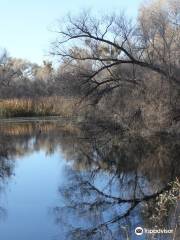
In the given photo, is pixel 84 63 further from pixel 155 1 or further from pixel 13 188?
pixel 155 1

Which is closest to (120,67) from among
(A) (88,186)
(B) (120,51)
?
(B) (120,51)

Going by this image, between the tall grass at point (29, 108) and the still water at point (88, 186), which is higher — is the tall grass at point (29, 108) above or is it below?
above

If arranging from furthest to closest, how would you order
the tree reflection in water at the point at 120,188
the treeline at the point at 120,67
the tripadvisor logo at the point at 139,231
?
the treeline at the point at 120,67 < the tree reflection in water at the point at 120,188 < the tripadvisor logo at the point at 139,231

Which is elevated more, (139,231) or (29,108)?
(29,108)

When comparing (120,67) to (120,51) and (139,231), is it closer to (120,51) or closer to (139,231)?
(120,51)

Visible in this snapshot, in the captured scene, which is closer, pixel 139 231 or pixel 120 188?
pixel 139 231

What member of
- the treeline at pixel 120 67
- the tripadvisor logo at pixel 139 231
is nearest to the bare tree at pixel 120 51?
the treeline at pixel 120 67

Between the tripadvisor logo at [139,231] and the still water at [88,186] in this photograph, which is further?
the still water at [88,186]

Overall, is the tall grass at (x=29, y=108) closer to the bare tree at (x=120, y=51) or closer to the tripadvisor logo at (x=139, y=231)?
the bare tree at (x=120, y=51)

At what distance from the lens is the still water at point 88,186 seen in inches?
337

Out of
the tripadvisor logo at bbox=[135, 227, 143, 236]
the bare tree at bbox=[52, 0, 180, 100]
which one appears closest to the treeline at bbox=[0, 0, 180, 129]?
the bare tree at bbox=[52, 0, 180, 100]

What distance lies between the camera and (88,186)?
1230cm

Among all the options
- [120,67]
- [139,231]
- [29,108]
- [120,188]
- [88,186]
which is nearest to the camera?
[139,231]

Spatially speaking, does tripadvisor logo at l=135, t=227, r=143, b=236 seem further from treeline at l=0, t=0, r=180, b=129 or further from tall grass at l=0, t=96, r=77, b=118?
tall grass at l=0, t=96, r=77, b=118
